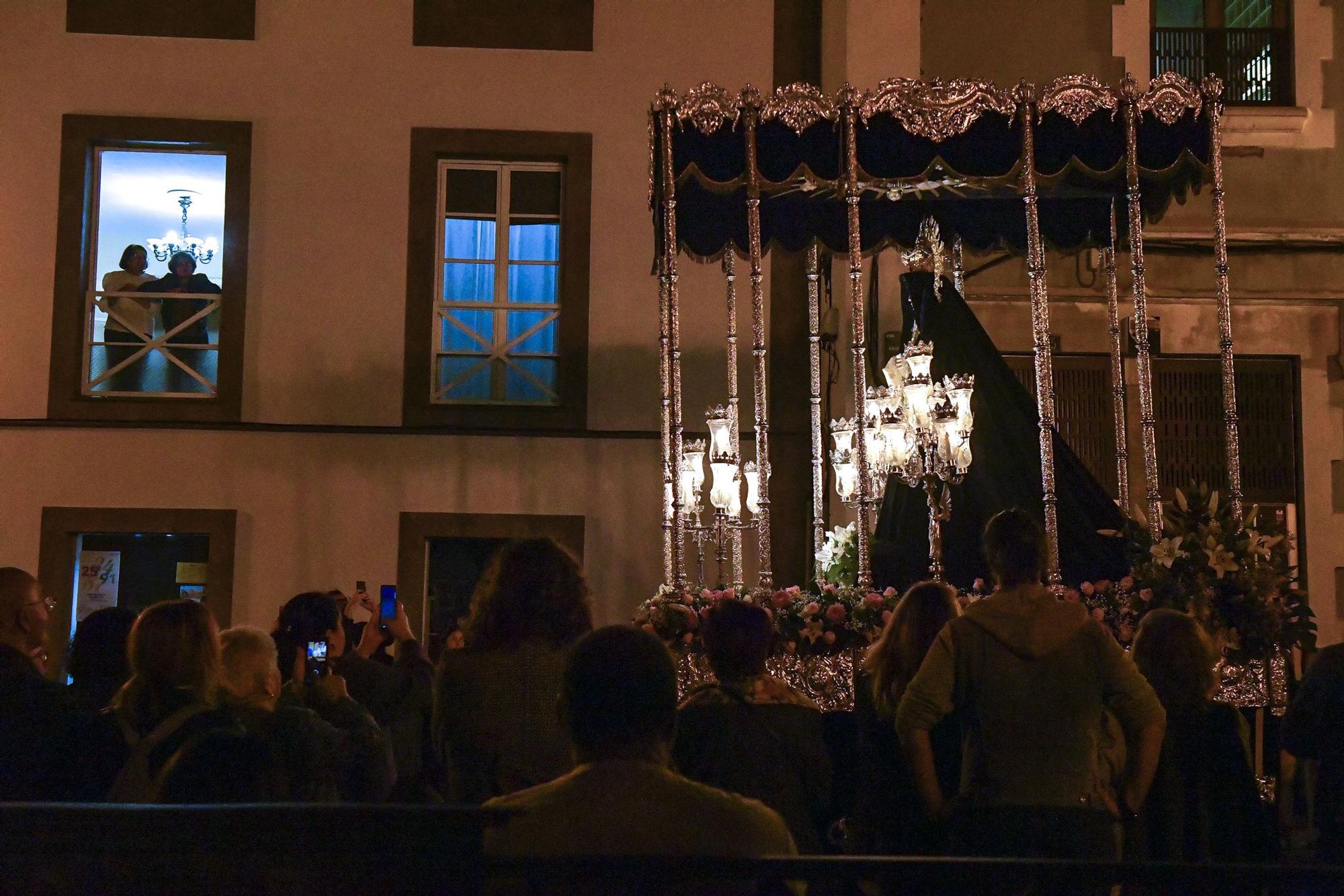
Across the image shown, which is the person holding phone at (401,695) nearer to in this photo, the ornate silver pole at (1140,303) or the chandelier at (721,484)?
the chandelier at (721,484)

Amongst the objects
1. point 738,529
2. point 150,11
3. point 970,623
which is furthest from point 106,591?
point 970,623

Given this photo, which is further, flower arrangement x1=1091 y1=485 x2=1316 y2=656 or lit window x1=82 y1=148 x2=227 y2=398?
lit window x1=82 y1=148 x2=227 y2=398

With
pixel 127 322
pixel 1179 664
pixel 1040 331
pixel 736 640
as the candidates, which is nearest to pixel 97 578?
pixel 127 322

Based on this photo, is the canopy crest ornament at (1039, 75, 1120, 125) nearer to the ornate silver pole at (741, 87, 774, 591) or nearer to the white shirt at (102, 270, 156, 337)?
the ornate silver pole at (741, 87, 774, 591)

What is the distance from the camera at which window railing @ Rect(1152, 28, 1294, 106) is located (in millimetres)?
10750

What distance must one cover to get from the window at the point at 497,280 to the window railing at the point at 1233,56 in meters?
4.48

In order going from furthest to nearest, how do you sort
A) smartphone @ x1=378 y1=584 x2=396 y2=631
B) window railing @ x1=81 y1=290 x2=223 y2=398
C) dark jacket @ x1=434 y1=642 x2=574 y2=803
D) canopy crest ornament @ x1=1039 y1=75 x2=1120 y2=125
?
window railing @ x1=81 y1=290 x2=223 y2=398 → canopy crest ornament @ x1=1039 y1=75 x2=1120 y2=125 → smartphone @ x1=378 y1=584 x2=396 y2=631 → dark jacket @ x1=434 y1=642 x2=574 y2=803

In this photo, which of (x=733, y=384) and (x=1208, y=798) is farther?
(x=733, y=384)

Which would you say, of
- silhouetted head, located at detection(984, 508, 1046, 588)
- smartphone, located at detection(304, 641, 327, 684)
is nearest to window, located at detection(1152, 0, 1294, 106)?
silhouetted head, located at detection(984, 508, 1046, 588)

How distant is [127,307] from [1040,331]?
6.56 m

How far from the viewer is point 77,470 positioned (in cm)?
1006

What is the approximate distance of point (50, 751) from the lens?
11.5ft

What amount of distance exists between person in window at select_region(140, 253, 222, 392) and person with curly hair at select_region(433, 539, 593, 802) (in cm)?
748

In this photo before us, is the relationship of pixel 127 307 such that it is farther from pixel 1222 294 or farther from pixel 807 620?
pixel 1222 294
